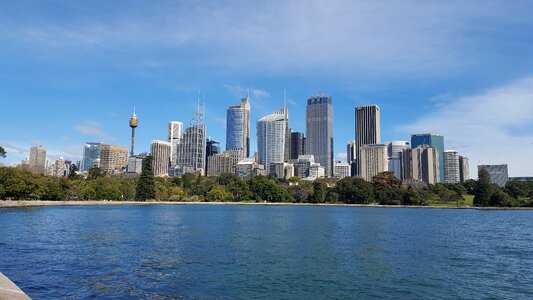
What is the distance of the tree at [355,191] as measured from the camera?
18907 cm

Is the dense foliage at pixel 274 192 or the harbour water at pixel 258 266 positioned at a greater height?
the dense foliage at pixel 274 192

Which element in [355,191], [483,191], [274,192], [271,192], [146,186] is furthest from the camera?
[274,192]

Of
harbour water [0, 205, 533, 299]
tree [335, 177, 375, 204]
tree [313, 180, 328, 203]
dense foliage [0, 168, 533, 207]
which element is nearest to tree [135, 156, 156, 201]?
dense foliage [0, 168, 533, 207]

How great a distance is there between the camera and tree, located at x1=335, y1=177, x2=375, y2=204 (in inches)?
7444

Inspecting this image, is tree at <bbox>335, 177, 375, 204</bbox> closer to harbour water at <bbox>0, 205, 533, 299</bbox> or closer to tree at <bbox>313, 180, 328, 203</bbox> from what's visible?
tree at <bbox>313, 180, 328, 203</bbox>

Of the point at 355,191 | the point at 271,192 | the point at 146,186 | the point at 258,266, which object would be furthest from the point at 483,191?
the point at 258,266

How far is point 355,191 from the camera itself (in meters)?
190

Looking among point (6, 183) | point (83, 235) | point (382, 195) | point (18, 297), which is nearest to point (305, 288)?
point (18, 297)

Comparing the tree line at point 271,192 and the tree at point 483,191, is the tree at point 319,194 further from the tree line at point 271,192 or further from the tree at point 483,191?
the tree at point 483,191

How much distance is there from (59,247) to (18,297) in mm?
24686

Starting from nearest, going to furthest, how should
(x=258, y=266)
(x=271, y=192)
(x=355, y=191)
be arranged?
(x=258, y=266)
(x=355, y=191)
(x=271, y=192)

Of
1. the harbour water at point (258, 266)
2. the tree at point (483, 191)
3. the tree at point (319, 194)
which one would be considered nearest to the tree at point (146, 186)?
the tree at point (319, 194)

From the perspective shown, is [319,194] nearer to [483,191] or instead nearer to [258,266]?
[483,191]

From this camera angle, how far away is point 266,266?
29.7 metres
